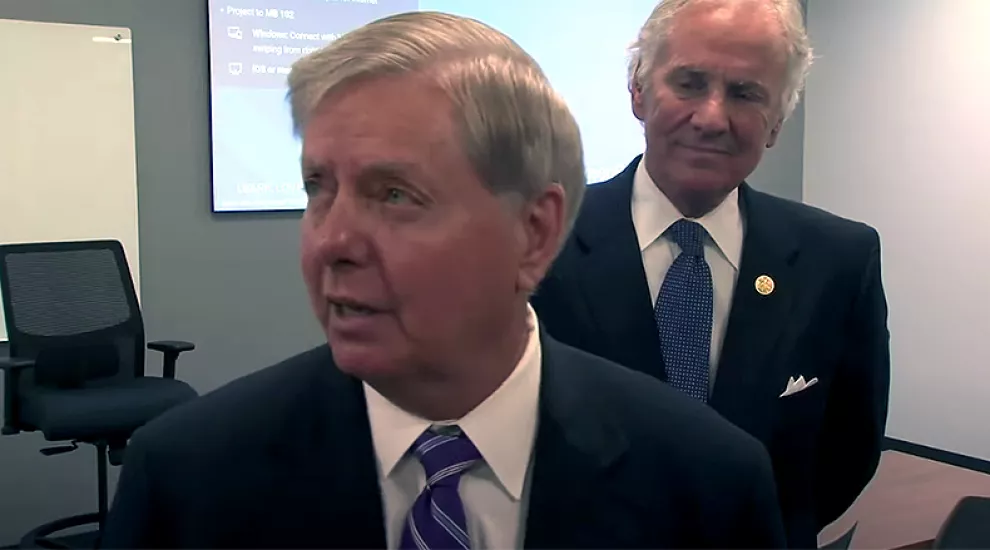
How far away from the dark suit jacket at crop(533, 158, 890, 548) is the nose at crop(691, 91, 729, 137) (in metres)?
0.19

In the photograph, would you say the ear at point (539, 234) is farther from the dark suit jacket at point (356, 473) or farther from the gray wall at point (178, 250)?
the gray wall at point (178, 250)

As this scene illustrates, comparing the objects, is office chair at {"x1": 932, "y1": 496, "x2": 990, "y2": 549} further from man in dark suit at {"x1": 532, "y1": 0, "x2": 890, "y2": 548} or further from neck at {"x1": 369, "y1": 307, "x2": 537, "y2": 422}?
neck at {"x1": 369, "y1": 307, "x2": 537, "y2": 422}

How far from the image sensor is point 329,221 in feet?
2.97

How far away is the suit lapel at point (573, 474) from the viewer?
989 millimetres

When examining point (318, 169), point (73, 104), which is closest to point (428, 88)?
point (318, 169)

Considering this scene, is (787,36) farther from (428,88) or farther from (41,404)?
(41,404)

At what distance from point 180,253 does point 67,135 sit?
609mm

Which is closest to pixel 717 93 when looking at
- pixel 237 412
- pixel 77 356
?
pixel 237 412

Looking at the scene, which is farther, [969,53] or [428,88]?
[969,53]

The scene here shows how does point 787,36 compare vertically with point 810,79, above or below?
below

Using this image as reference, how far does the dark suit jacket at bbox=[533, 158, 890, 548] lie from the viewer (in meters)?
1.47

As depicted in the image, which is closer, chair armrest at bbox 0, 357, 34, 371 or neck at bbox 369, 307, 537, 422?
neck at bbox 369, 307, 537, 422

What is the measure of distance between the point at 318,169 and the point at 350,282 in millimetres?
114

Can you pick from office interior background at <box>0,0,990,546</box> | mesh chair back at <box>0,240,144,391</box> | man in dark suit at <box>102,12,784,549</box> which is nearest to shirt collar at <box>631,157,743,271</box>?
man in dark suit at <box>102,12,784,549</box>
